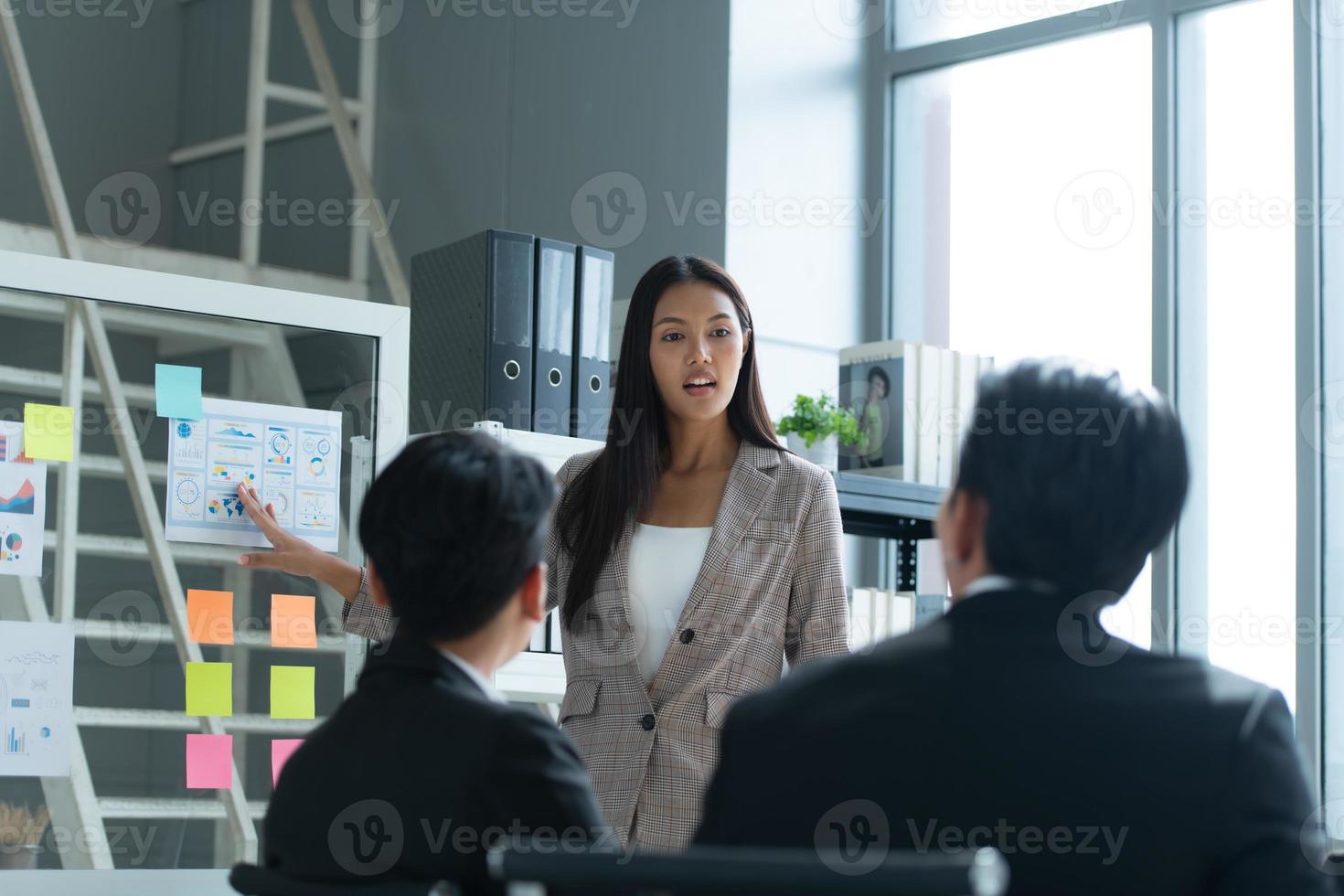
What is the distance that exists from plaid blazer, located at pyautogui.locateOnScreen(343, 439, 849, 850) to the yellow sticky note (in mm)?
573

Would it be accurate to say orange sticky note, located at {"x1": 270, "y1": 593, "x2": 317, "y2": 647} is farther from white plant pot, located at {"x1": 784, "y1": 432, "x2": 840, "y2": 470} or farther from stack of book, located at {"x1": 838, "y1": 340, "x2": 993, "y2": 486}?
stack of book, located at {"x1": 838, "y1": 340, "x2": 993, "y2": 486}

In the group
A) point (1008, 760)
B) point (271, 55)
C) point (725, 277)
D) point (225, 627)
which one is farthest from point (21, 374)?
point (271, 55)

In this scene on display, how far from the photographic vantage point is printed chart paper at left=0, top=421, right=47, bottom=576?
2264 mm

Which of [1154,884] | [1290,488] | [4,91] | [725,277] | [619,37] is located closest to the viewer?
[1154,884]

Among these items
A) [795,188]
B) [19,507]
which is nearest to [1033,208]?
[795,188]

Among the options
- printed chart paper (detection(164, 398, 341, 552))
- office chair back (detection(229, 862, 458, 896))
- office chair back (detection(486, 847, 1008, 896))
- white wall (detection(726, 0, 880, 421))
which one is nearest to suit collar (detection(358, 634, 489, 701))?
office chair back (detection(229, 862, 458, 896))

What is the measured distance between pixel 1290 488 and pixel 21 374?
2668 millimetres

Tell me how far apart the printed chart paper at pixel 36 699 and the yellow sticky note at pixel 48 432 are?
26 cm

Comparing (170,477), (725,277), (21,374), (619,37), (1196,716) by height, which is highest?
(619,37)

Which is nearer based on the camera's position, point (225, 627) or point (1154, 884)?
point (1154, 884)

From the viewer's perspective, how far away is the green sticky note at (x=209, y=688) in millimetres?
2408

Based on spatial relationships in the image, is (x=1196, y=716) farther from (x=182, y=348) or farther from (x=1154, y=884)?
(x=182, y=348)

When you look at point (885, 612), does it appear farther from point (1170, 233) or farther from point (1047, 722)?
point (1047, 722)

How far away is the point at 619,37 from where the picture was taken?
4.16 meters
